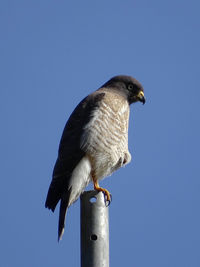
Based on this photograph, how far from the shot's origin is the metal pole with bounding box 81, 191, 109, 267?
4363mm

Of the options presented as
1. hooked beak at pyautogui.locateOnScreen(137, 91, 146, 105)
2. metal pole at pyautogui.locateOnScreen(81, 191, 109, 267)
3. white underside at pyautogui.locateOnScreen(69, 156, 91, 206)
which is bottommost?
metal pole at pyautogui.locateOnScreen(81, 191, 109, 267)

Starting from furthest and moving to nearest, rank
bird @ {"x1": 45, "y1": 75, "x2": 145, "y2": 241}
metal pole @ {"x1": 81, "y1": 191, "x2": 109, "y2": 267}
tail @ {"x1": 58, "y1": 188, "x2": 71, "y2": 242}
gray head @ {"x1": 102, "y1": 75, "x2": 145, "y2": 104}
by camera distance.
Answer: gray head @ {"x1": 102, "y1": 75, "x2": 145, "y2": 104}
bird @ {"x1": 45, "y1": 75, "x2": 145, "y2": 241}
tail @ {"x1": 58, "y1": 188, "x2": 71, "y2": 242}
metal pole @ {"x1": 81, "y1": 191, "x2": 109, "y2": 267}

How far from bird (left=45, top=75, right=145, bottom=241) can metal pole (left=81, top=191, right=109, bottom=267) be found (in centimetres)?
74

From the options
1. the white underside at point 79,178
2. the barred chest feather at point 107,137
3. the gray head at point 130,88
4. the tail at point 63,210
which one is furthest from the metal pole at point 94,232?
the gray head at point 130,88

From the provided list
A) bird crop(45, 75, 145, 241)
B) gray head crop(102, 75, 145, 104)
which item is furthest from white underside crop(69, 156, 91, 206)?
gray head crop(102, 75, 145, 104)

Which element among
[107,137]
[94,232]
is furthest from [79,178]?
[94,232]

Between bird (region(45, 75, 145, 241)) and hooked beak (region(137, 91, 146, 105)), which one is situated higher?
hooked beak (region(137, 91, 146, 105))

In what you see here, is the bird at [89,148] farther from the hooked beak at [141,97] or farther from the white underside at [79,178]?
the hooked beak at [141,97]

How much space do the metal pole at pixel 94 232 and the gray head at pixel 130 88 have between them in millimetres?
2566

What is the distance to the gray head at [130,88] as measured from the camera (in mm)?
7000

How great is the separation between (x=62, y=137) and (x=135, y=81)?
158 cm

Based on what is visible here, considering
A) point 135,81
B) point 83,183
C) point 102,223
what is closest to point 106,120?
point 83,183

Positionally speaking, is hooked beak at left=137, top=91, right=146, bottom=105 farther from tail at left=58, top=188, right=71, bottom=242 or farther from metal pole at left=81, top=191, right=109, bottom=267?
metal pole at left=81, top=191, right=109, bottom=267

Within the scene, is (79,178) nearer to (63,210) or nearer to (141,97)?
(63,210)
